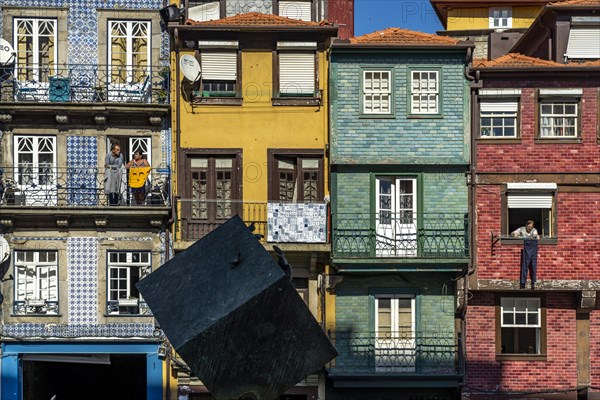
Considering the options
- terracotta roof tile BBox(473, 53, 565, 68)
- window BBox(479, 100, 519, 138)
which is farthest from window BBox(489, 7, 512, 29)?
window BBox(479, 100, 519, 138)

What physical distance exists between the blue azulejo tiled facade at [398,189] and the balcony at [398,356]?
38 millimetres

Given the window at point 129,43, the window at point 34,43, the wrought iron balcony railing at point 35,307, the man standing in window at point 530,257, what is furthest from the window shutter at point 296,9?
the wrought iron balcony railing at point 35,307

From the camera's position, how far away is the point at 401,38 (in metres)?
34.2

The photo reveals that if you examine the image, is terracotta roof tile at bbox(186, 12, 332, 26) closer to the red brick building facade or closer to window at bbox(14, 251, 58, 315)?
the red brick building facade

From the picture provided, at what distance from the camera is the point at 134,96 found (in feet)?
113

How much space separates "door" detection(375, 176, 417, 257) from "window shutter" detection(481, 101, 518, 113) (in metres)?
2.76

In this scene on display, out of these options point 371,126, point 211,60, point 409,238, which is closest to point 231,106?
point 211,60

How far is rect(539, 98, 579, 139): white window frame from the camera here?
3384 cm

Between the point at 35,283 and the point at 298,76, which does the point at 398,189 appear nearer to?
the point at 298,76

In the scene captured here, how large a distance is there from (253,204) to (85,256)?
478 cm

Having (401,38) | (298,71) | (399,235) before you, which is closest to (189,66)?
(298,71)

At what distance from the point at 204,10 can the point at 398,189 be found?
759 cm

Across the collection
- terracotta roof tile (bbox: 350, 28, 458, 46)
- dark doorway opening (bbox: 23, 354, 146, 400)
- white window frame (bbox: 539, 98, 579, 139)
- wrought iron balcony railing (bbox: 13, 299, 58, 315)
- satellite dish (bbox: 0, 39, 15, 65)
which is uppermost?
terracotta roof tile (bbox: 350, 28, 458, 46)

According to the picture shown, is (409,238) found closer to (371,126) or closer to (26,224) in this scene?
(371,126)
